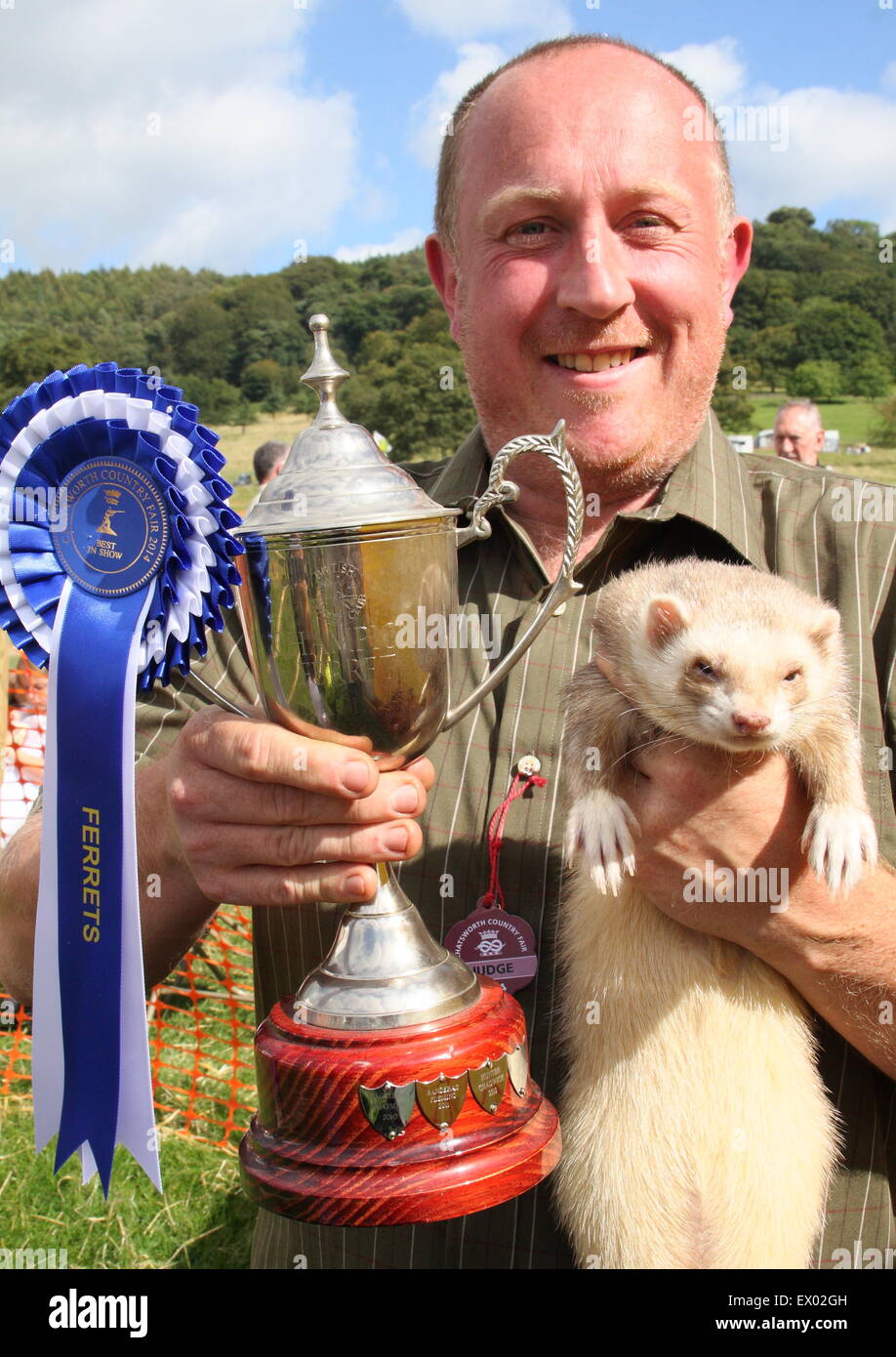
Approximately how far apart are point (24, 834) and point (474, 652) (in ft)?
3.10

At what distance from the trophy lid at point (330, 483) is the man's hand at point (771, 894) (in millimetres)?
615

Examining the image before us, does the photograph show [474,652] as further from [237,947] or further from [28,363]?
[28,363]

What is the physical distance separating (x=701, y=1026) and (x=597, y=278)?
1.36 meters

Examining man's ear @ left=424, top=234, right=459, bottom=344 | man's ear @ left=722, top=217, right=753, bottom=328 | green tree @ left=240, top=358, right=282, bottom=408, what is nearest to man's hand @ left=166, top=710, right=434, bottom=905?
man's ear @ left=424, top=234, right=459, bottom=344

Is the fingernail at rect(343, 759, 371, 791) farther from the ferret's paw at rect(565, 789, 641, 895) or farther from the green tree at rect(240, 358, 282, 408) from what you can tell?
the green tree at rect(240, 358, 282, 408)

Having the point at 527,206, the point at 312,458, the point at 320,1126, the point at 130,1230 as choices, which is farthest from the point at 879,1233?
the point at 130,1230

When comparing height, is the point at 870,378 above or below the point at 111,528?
above

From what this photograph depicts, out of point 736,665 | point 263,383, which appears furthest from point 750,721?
point 263,383

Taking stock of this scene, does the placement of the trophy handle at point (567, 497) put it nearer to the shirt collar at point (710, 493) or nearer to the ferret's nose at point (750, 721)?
the ferret's nose at point (750, 721)

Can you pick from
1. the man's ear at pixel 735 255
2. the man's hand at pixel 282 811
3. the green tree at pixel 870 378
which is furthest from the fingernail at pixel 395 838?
the green tree at pixel 870 378

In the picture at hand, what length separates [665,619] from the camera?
1.83 m

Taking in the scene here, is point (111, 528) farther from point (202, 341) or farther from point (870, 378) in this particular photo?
point (870, 378)

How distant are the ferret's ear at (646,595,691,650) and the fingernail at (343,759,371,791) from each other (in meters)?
0.72

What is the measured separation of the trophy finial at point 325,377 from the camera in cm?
141
